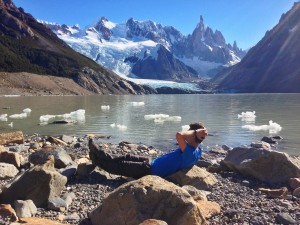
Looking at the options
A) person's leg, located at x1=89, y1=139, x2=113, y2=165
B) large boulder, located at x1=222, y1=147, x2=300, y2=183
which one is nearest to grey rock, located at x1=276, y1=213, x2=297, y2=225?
large boulder, located at x1=222, y1=147, x2=300, y2=183

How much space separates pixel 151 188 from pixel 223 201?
279cm

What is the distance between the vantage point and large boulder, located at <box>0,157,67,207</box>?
8734mm

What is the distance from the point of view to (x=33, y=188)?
28.8ft

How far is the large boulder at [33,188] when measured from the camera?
8734mm

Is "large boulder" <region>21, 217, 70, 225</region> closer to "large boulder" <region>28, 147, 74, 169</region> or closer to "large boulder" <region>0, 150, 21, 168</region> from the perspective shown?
"large boulder" <region>28, 147, 74, 169</region>

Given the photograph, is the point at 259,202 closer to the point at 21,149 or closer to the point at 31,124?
the point at 21,149

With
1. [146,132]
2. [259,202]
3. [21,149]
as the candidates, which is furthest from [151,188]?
[146,132]

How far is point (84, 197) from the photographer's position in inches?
380

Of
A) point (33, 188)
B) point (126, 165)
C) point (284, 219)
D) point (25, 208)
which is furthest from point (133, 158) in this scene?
point (284, 219)

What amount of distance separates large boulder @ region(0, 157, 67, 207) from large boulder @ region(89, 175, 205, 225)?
1621 mm

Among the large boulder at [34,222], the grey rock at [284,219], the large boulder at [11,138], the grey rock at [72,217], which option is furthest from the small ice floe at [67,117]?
the grey rock at [284,219]

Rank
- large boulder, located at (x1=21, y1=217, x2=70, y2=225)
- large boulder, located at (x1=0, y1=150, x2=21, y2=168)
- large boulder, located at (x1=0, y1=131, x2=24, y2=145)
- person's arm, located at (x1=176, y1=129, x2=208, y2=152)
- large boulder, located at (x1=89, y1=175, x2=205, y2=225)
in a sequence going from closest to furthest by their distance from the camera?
large boulder, located at (x1=21, y1=217, x2=70, y2=225) → large boulder, located at (x1=89, y1=175, x2=205, y2=225) → person's arm, located at (x1=176, y1=129, x2=208, y2=152) → large boulder, located at (x1=0, y1=150, x2=21, y2=168) → large boulder, located at (x1=0, y1=131, x2=24, y2=145)

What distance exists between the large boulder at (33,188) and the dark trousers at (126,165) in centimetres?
243

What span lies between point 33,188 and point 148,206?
2859mm
